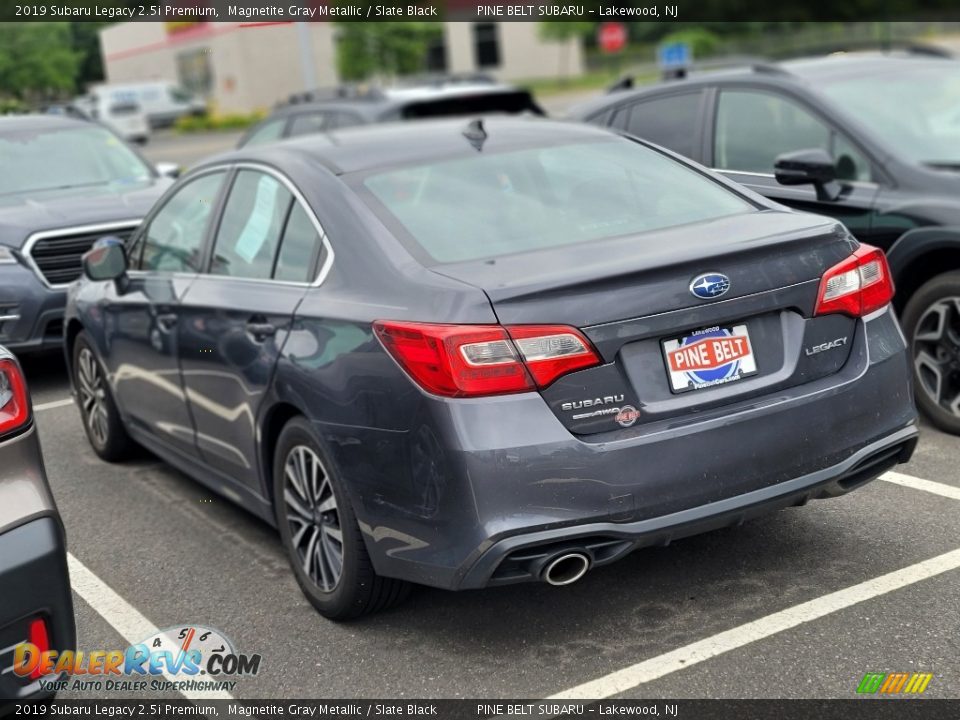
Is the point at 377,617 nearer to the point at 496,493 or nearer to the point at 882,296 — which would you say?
the point at 496,493

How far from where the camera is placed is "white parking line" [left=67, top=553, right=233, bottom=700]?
4.42 m

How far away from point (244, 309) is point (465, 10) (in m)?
51.8

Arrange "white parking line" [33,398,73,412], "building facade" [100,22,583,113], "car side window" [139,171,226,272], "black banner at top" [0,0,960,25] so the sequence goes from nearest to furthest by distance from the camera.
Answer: "car side window" [139,171,226,272], "white parking line" [33,398,73,412], "black banner at top" [0,0,960,25], "building facade" [100,22,583,113]

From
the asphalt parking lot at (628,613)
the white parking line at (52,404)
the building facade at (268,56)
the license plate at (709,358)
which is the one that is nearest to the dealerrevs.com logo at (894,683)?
the asphalt parking lot at (628,613)

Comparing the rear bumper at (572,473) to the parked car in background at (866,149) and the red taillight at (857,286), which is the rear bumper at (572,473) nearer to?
the red taillight at (857,286)

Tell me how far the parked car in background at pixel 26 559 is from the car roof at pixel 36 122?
7.44 metres

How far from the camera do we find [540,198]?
466 centimetres

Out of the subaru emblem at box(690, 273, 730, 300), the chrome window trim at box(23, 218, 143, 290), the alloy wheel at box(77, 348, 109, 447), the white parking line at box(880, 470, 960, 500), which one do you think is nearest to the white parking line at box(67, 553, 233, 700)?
the alloy wheel at box(77, 348, 109, 447)

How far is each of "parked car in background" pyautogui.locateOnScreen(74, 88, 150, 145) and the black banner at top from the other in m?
1.49

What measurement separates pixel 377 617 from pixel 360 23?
165 feet

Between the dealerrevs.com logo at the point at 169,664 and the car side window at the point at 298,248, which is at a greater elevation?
the car side window at the point at 298,248

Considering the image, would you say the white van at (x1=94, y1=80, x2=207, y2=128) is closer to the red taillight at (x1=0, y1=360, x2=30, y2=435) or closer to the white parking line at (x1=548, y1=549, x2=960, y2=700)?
the red taillight at (x1=0, y1=360, x2=30, y2=435)

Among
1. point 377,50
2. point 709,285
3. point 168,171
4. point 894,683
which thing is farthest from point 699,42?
point 894,683

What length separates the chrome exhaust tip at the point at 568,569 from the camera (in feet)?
12.3
